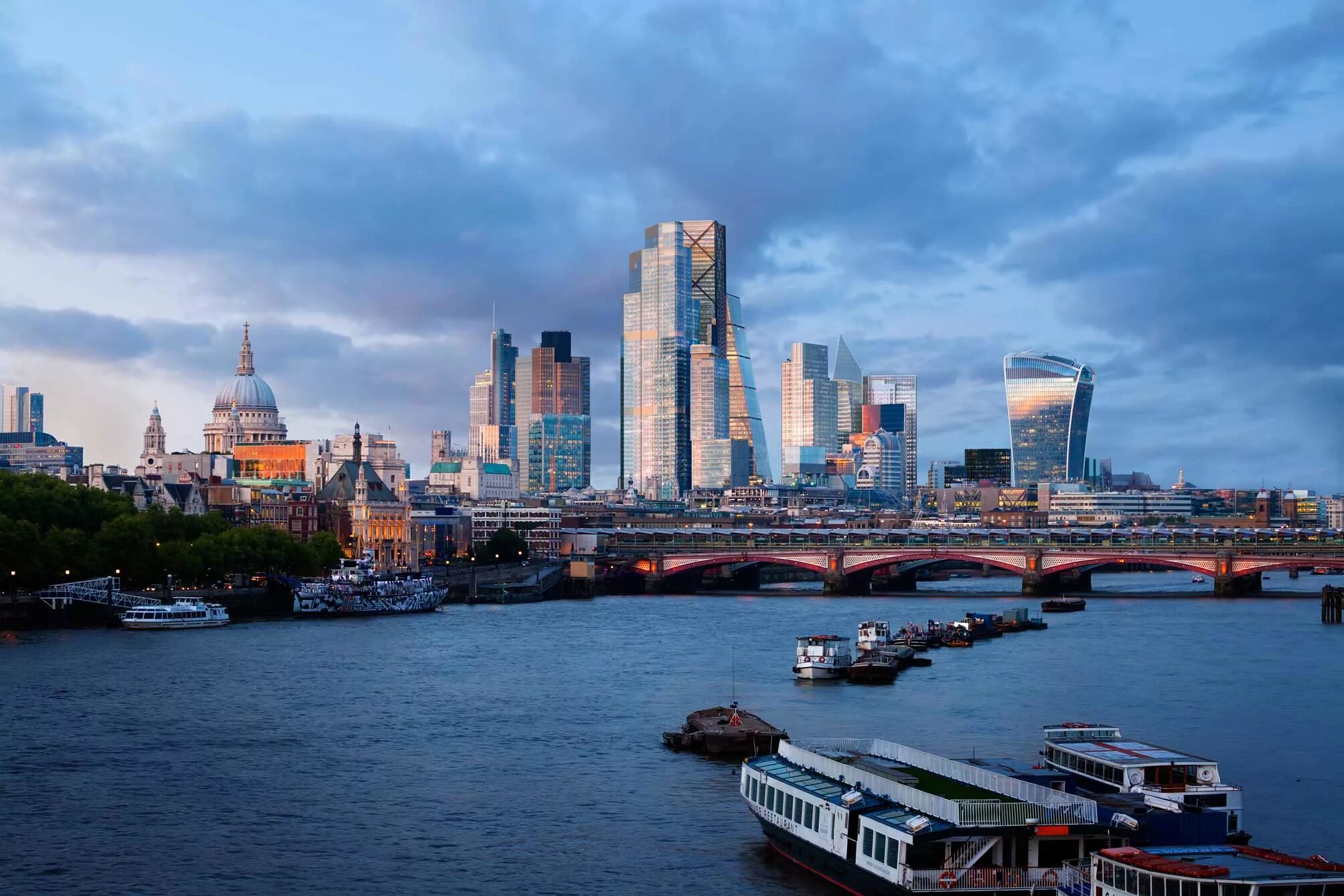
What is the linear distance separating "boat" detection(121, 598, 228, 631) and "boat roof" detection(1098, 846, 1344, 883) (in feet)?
259

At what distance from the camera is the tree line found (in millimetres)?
104625

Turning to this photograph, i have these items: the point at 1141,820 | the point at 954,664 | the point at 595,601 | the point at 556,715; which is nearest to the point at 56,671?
the point at 556,715

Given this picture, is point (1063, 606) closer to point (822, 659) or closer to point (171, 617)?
point (822, 659)

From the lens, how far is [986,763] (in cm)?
4291

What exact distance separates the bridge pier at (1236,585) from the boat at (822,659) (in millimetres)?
68191

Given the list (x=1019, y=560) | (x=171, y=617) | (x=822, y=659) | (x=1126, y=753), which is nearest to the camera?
(x=1126, y=753)

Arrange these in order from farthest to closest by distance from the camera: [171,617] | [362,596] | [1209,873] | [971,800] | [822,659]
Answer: [362,596]
[171,617]
[822,659]
[971,800]
[1209,873]

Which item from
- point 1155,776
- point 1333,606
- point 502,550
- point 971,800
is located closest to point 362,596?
point 502,550

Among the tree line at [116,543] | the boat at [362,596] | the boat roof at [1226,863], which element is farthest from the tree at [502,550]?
the boat roof at [1226,863]

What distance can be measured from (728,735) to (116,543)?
227 feet

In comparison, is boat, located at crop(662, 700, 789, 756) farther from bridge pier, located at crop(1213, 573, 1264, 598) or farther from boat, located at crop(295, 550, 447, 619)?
bridge pier, located at crop(1213, 573, 1264, 598)

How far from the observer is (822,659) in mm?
78688

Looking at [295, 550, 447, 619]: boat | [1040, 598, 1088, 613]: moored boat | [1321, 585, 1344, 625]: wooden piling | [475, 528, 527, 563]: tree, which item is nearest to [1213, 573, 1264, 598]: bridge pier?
[1040, 598, 1088, 613]: moored boat

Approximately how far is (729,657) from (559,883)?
47618 mm
